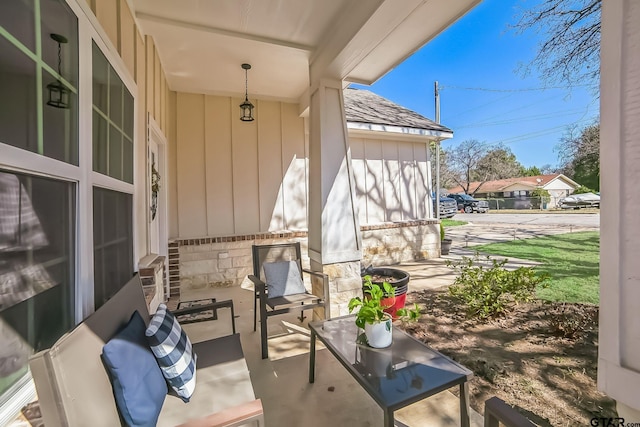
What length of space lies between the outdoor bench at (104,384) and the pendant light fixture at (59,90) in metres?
0.99

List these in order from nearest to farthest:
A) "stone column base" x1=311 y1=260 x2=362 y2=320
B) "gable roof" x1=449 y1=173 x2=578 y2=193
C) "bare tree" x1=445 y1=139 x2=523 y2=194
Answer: "stone column base" x1=311 y1=260 x2=362 y2=320
"gable roof" x1=449 y1=173 x2=578 y2=193
"bare tree" x1=445 y1=139 x2=523 y2=194

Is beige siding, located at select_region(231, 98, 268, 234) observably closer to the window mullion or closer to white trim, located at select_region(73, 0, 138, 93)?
white trim, located at select_region(73, 0, 138, 93)

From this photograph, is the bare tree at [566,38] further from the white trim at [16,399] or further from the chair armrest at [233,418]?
the white trim at [16,399]

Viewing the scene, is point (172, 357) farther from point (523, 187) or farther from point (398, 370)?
point (523, 187)

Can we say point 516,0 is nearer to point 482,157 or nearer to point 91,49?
point 91,49

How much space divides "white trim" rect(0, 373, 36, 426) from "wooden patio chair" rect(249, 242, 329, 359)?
169 centimetres

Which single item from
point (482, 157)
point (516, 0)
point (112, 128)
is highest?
point (482, 157)

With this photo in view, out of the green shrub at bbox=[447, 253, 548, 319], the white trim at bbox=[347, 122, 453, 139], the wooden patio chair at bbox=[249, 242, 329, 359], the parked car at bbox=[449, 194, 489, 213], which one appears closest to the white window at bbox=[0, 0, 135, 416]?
the wooden patio chair at bbox=[249, 242, 329, 359]

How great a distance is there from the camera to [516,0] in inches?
125

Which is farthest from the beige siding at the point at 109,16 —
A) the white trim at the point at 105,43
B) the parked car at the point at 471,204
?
the parked car at the point at 471,204

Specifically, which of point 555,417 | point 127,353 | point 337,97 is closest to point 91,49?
point 127,353

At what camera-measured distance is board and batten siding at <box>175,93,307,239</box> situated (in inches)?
180

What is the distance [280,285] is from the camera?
10.2 ft

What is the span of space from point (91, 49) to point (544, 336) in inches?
171
